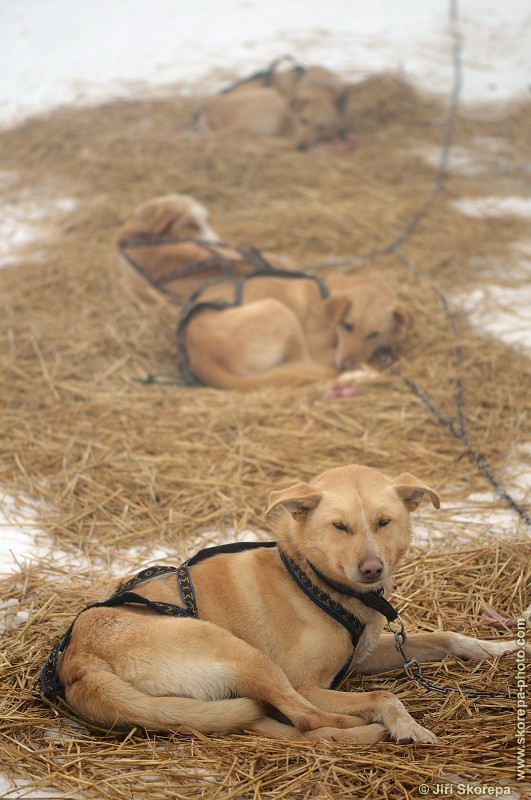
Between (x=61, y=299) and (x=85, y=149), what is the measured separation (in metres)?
3.69

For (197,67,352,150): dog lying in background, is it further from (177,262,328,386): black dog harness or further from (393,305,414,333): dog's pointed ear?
(393,305,414,333): dog's pointed ear

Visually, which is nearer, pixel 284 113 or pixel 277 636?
pixel 277 636

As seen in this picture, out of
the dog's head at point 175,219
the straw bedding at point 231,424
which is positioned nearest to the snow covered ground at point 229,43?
the straw bedding at point 231,424

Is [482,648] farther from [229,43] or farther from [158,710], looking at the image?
[229,43]

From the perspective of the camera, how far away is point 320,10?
621 inches

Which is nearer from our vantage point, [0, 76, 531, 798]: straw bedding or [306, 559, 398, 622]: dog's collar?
[0, 76, 531, 798]: straw bedding

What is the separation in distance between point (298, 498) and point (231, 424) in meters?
2.10

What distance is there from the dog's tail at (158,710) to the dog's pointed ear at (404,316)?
3652mm

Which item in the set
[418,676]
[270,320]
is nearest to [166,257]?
[270,320]

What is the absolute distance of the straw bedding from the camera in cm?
266

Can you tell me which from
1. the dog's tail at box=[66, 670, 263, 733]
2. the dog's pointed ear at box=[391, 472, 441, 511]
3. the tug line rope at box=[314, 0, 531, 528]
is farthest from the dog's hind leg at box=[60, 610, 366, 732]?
the tug line rope at box=[314, 0, 531, 528]

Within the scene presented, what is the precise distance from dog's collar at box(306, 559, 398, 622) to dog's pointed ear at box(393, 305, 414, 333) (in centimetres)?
322

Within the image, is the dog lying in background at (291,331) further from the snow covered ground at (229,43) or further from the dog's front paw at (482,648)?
the snow covered ground at (229,43)

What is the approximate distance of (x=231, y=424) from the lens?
5.04m
